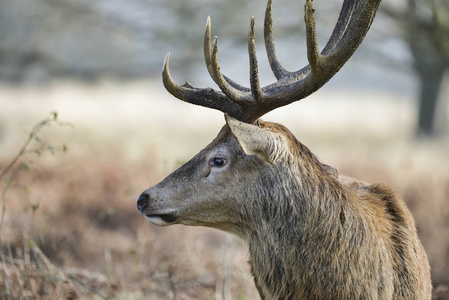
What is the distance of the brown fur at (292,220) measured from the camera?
3.54 meters

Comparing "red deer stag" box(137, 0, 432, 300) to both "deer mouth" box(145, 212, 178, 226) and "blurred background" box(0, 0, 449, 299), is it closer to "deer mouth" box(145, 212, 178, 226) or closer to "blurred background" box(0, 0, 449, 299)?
"deer mouth" box(145, 212, 178, 226)

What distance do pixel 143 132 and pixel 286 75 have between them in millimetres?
10874

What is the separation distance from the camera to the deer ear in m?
3.35

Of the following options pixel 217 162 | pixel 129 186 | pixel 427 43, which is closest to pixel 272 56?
pixel 217 162

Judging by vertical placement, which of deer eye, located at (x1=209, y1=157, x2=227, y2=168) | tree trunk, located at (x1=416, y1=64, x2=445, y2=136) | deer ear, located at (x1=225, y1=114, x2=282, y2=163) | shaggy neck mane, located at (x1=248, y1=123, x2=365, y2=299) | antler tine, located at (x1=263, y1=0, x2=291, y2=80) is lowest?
shaggy neck mane, located at (x1=248, y1=123, x2=365, y2=299)

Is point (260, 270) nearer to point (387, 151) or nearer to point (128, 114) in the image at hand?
point (387, 151)

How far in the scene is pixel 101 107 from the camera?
59.6 ft

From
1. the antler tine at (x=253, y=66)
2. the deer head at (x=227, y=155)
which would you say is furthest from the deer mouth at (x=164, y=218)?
the antler tine at (x=253, y=66)

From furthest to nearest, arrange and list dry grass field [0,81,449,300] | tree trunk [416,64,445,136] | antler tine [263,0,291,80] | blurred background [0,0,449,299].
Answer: tree trunk [416,64,445,136] < blurred background [0,0,449,299] < dry grass field [0,81,449,300] < antler tine [263,0,291,80]

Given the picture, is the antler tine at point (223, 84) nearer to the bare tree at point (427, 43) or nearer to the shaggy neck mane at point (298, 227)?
the shaggy neck mane at point (298, 227)

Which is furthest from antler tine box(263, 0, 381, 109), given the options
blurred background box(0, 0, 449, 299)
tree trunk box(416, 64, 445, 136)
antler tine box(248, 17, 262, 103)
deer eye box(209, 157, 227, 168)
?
tree trunk box(416, 64, 445, 136)

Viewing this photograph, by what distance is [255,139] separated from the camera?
11.3 ft

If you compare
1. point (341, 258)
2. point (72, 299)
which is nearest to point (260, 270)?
point (341, 258)

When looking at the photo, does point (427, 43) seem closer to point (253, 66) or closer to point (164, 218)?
point (253, 66)
